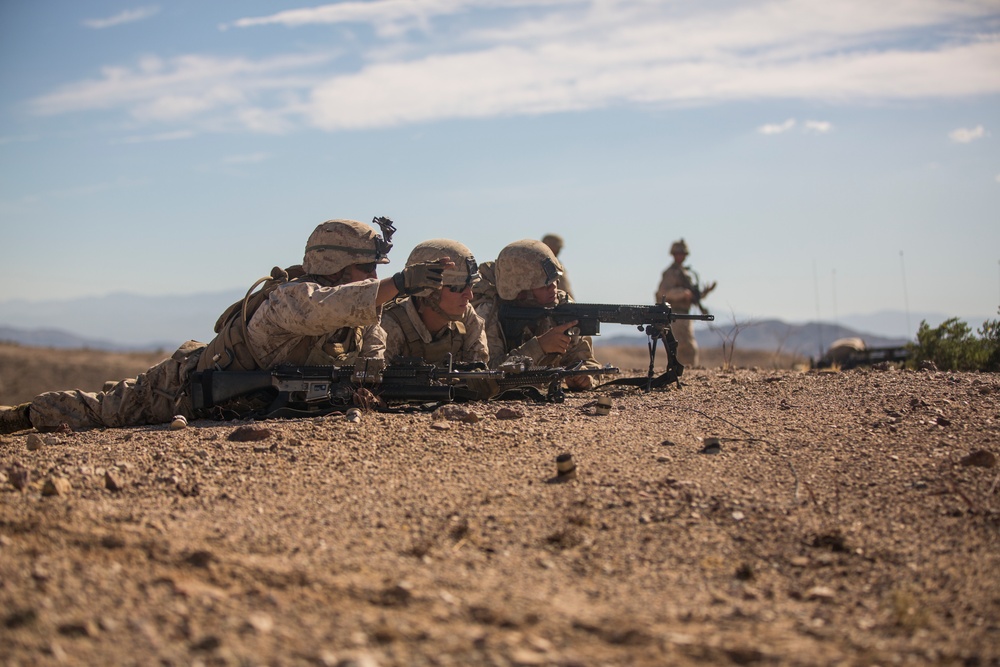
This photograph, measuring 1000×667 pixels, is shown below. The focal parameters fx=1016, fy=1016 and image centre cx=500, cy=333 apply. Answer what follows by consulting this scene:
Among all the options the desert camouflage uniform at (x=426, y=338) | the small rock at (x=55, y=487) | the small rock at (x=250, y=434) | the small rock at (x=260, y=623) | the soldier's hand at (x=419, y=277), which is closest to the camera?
the small rock at (x=260, y=623)

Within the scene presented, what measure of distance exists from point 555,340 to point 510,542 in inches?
168

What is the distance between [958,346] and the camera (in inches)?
387

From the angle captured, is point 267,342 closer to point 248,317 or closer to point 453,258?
point 248,317

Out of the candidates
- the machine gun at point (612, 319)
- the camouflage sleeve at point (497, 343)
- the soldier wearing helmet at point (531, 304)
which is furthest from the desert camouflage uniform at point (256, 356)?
the machine gun at point (612, 319)

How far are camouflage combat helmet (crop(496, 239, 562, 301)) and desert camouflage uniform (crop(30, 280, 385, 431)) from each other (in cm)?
154

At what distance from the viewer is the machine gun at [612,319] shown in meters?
8.06

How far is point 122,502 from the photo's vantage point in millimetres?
4258

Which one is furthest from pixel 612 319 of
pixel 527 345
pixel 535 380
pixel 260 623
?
pixel 260 623

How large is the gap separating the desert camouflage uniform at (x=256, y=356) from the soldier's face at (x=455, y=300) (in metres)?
0.51

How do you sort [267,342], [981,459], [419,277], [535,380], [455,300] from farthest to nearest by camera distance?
[455,300], [535,380], [267,342], [419,277], [981,459]

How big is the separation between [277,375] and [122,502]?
7.08 feet

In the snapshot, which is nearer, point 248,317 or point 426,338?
point 248,317

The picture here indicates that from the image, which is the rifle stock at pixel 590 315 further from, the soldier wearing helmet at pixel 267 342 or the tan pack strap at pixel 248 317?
the tan pack strap at pixel 248 317

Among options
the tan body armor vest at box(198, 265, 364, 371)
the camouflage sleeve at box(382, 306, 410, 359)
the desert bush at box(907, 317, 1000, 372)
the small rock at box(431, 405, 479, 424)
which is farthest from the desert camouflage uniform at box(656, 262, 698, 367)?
the small rock at box(431, 405, 479, 424)
